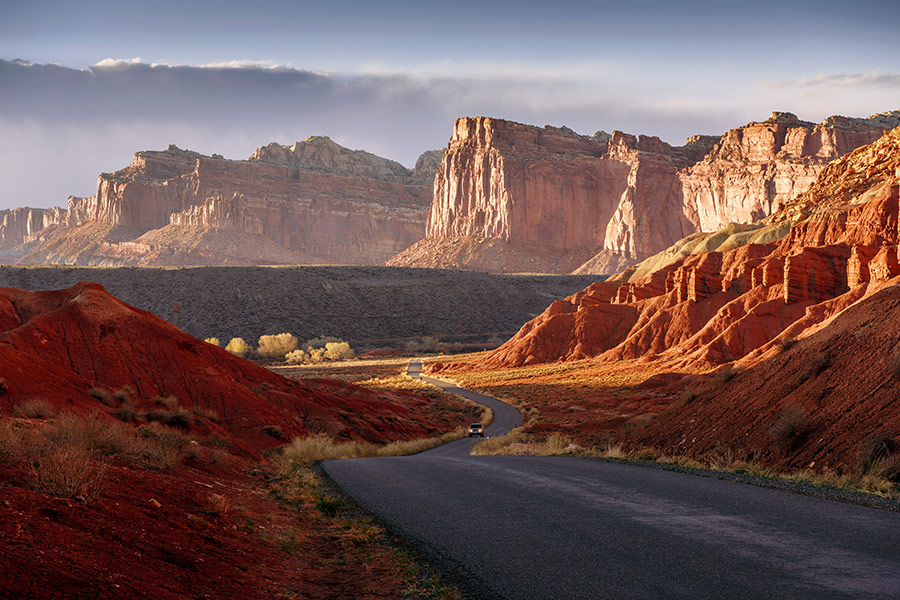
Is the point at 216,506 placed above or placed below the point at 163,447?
above

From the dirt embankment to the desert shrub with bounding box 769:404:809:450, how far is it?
11098cm

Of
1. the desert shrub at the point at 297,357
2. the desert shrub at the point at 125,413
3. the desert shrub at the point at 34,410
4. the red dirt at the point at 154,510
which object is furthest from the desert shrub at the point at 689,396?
the desert shrub at the point at 297,357

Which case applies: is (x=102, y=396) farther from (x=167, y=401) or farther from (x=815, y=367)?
(x=815, y=367)

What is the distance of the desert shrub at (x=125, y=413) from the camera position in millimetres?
23200

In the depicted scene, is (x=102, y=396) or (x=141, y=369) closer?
(x=102, y=396)

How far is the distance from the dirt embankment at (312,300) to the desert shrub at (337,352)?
48.6ft

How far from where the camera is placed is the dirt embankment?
424ft

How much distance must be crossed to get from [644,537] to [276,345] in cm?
10802

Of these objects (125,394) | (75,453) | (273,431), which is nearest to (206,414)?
(273,431)

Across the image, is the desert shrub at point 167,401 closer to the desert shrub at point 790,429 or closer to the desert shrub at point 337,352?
the desert shrub at point 790,429

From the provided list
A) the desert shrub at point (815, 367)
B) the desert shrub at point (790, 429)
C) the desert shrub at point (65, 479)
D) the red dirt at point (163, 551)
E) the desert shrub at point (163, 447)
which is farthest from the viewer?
the desert shrub at point (815, 367)

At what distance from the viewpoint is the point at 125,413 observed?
23.5 metres

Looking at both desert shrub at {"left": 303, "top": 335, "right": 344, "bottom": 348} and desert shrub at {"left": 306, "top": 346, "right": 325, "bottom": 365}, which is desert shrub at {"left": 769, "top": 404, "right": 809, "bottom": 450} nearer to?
desert shrub at {"left": 306, "top": 346, "right": 325, "bottom": 365}

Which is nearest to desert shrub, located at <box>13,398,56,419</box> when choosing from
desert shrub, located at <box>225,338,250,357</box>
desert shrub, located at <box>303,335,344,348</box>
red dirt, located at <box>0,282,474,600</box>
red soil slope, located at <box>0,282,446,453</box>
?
red dirt, located at <box>0,282,474,600</box>
